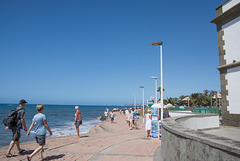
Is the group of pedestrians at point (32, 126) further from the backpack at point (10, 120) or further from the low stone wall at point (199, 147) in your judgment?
the low stone wall at point (199, 147)

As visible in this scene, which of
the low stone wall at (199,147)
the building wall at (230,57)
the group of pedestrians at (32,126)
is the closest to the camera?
the low stone wall at (199,147)

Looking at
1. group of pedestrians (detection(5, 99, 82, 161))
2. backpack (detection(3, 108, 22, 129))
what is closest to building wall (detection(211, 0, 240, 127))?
group of pedestrians (detection(5, 99, 82, 161))

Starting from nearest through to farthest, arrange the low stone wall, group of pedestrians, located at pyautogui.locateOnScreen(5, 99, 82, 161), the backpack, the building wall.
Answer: the low stone wall, group of pedestrians, located at pyautogui.locateOnScreen(5, 99, 82, 161), the backpack, the building wall

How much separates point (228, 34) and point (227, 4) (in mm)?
2091

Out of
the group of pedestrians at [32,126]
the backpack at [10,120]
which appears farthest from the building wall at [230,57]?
the backpack at [10,120]

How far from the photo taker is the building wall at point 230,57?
10438 millimetres

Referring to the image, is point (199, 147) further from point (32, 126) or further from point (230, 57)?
point (230, 57)

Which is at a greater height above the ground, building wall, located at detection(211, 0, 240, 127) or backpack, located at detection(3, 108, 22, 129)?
building wall, located at detection(211, 0, 240, 127)

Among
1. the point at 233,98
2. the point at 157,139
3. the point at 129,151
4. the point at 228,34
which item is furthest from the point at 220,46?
the point at 129,151

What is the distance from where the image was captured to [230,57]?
10.9 meters

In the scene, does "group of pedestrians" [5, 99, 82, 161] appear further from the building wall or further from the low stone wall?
the building wall

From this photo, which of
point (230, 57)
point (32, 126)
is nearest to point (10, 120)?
point (32, 126)

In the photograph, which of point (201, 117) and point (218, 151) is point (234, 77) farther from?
point (218, 151)

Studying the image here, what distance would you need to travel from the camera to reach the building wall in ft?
34.2
